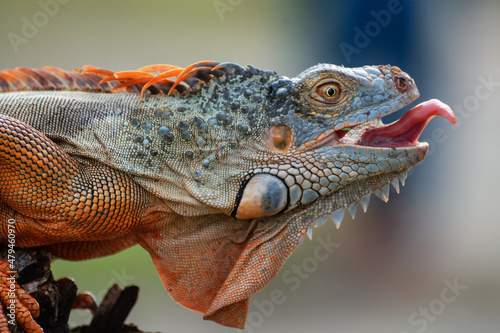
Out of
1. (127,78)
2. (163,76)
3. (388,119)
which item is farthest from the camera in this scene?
(388,119)

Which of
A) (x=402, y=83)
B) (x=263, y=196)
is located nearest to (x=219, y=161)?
(x=263, y=196)

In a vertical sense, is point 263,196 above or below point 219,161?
below

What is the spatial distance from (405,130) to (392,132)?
7 cm

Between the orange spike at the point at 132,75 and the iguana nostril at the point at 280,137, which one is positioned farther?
the orange spike at the point at 132,75

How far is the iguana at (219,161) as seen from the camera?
2793mm

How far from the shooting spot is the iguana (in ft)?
9.16

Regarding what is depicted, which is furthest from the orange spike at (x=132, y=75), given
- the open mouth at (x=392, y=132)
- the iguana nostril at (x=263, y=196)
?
the open mouth at (x=392, y=132)

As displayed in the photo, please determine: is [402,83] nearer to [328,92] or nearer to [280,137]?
[328,92]

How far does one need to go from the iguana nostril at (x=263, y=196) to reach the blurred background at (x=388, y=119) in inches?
144

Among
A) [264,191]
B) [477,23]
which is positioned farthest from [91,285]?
[477,23]

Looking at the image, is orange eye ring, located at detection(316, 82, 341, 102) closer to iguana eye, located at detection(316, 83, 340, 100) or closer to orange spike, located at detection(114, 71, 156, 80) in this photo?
iguana eye, located at detection(316, 83, 340, 100)

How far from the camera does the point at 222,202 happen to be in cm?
284

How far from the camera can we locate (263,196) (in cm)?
279

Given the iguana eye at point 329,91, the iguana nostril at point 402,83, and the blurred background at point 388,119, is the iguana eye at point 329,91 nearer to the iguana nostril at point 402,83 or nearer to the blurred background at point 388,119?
the iguana nostril at point 402,83
